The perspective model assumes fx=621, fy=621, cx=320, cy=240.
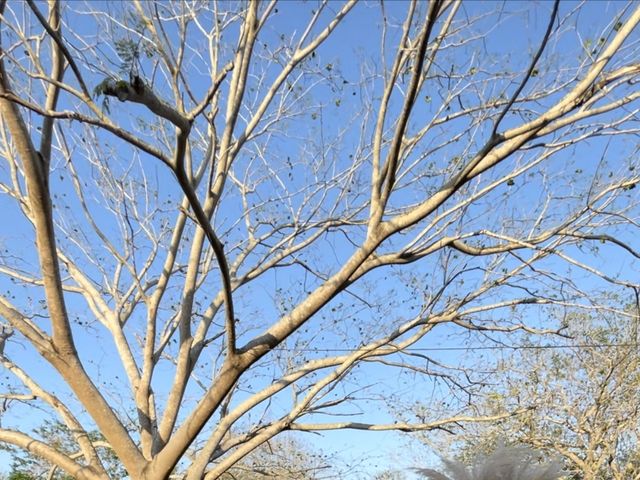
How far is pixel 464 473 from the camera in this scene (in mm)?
3252

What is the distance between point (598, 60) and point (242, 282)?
14.1 feet

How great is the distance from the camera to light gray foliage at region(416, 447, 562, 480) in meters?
3.10

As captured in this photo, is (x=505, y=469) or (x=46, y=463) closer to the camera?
(x=505, y=469)

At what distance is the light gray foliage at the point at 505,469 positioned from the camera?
310 centimetres

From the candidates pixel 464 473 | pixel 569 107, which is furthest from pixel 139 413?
pixel 569 107

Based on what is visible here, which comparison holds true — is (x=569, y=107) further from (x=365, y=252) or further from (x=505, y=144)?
(x=365, y=252)

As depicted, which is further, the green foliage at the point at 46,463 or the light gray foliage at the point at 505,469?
the green foliage at the point at 46,463

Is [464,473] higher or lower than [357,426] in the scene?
lower

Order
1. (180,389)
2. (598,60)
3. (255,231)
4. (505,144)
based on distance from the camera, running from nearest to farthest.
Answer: (598,60), (505,144), (180,389), (255,231)

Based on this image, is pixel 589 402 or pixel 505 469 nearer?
pixel 505 469

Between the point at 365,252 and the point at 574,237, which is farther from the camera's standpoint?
the point at 574,237

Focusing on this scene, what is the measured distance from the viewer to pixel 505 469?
10.1 feet

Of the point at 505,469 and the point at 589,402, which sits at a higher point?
the point at 589,402

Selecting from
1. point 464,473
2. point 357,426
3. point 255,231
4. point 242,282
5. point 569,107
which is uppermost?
point 255,231
